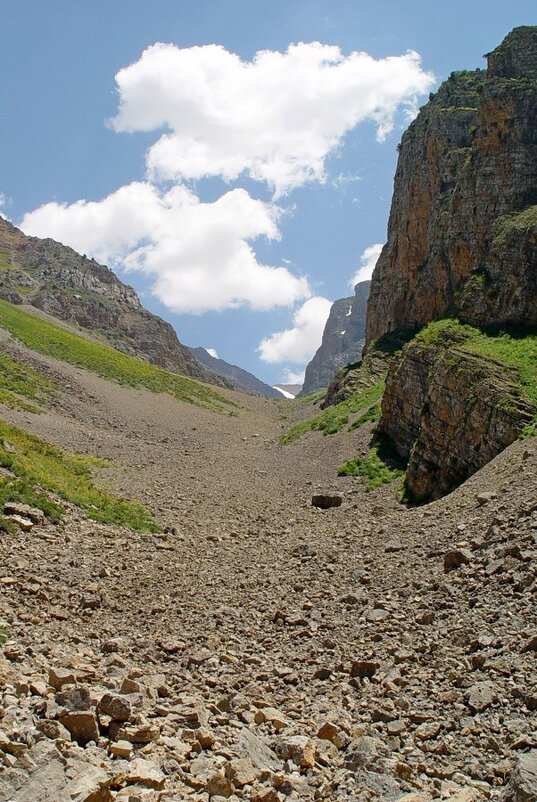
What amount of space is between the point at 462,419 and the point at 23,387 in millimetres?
40675

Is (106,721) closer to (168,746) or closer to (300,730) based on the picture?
(168,746)

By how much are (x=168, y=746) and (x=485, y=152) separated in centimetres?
4626

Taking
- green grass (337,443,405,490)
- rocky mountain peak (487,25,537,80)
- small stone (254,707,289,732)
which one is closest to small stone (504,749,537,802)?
small stone (254,707,289,732)

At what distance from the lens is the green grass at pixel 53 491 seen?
50.2 feet

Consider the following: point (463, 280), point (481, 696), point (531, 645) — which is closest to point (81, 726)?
point (481, 696)

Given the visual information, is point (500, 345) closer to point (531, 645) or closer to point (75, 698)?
point (531, 645)

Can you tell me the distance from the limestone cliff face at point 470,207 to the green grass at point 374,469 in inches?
358

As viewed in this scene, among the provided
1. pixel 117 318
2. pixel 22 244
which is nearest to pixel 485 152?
pixel 117 318

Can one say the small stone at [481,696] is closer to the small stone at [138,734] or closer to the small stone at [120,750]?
the small stone at [138,734]

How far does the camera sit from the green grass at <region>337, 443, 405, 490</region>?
1022 inches

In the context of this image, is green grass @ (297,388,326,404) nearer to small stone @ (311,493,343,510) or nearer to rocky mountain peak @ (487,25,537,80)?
rocky mountain peak @ (487,25,537,80)

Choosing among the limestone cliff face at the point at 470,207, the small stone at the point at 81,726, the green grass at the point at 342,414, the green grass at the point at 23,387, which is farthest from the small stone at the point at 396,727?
the green grass at the point at 23,387

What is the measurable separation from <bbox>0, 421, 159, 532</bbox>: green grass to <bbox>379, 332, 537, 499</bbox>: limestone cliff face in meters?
10.9

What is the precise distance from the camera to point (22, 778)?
16.4ft
